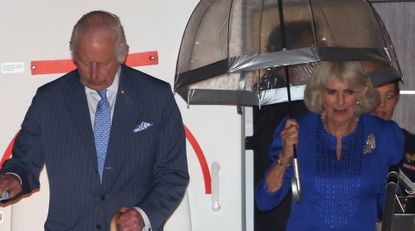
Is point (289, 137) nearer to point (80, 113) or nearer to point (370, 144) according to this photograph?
point (370, 144)

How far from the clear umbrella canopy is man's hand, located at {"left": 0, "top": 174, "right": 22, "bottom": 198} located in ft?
2.54

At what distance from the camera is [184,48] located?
12.6ft

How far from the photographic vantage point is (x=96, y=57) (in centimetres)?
346

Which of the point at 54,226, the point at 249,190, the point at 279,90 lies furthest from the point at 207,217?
the point at 54,226

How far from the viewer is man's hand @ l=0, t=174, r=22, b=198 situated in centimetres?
334

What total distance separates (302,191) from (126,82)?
866 millimetres

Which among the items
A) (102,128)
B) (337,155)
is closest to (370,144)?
(337,155)

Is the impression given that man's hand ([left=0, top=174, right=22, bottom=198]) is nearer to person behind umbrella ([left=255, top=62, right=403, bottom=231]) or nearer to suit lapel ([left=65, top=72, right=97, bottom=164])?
suit lapel ([left=65, top=72, right=97, bottom=164])

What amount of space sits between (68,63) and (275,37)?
4.02 feet

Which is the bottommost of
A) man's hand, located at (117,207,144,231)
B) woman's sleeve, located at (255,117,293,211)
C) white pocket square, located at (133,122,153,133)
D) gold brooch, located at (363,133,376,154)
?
man's hand, located at (117,207,144,231)

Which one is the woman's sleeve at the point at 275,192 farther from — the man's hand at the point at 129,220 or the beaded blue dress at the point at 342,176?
the man's hand at the point at 129,220

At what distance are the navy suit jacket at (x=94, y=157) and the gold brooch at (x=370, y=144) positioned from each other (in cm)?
78

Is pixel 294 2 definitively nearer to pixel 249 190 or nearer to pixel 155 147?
pixel 155 147

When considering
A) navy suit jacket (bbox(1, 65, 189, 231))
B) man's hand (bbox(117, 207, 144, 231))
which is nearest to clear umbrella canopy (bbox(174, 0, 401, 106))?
navy suit jacket (bbox(1, 65, 189, 231))
